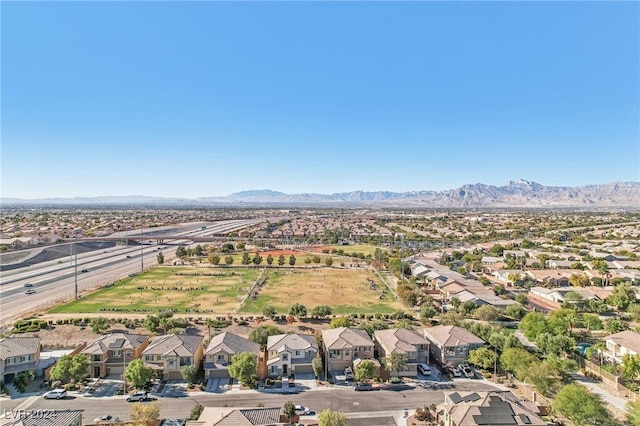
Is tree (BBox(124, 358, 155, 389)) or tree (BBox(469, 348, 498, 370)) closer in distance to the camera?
tree (BBox(124, 358, 155, 389))

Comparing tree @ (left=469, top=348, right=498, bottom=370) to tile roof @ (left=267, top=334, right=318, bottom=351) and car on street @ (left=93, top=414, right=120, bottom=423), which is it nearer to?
tile roof @ (left=267, top=334, right=318, bottom=351)

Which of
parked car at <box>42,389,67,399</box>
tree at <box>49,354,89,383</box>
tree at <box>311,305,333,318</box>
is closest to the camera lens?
parked car at <box>42,389,67,399</box>

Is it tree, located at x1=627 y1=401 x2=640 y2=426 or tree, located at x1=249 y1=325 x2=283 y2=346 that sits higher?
tree, located at x1=249 y1=325 x2=283 y2=346

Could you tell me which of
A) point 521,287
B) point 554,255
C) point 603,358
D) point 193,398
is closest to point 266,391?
point 193,398

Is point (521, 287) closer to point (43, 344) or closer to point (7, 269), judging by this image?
point (43, 344)

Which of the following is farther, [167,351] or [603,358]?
[603,358]

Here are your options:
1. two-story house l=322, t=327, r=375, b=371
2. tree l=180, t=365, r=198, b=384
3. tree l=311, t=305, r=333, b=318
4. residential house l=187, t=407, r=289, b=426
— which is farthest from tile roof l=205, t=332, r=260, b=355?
tree l=311, t=305, r=333, b=318
